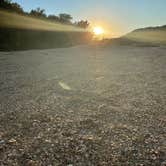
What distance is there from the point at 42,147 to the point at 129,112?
12.5ft

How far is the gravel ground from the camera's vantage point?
22.9 feet

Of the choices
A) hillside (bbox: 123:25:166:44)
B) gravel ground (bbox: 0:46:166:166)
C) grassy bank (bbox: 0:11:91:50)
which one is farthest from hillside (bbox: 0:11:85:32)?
gravel ground (bbox: 0:46:166:166)

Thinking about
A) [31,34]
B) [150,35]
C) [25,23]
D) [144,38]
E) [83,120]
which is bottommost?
[83,120]

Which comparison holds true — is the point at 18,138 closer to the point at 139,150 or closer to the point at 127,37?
the point at 139,150

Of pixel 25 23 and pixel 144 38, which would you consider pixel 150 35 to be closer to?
pixel 144 38

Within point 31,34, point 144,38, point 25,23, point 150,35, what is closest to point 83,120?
point 144,38

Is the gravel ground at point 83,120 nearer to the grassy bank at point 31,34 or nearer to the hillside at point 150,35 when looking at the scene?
the hillside at point 150,35

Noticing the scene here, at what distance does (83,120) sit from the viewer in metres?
9.45

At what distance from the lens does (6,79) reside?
55.8 ft

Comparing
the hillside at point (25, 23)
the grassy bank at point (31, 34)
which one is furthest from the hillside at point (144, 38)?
the hillside at point (25, 23)

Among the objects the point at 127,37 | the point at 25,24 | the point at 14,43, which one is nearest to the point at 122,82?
the point at 127,37

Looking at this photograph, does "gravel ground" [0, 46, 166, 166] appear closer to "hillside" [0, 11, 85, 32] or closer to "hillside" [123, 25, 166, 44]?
"hillside" [123, 25, 166, 44]

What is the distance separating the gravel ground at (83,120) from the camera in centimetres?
699

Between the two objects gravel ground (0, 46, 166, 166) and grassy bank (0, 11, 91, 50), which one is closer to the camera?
gravel ground (0, 46, 166, 166)
